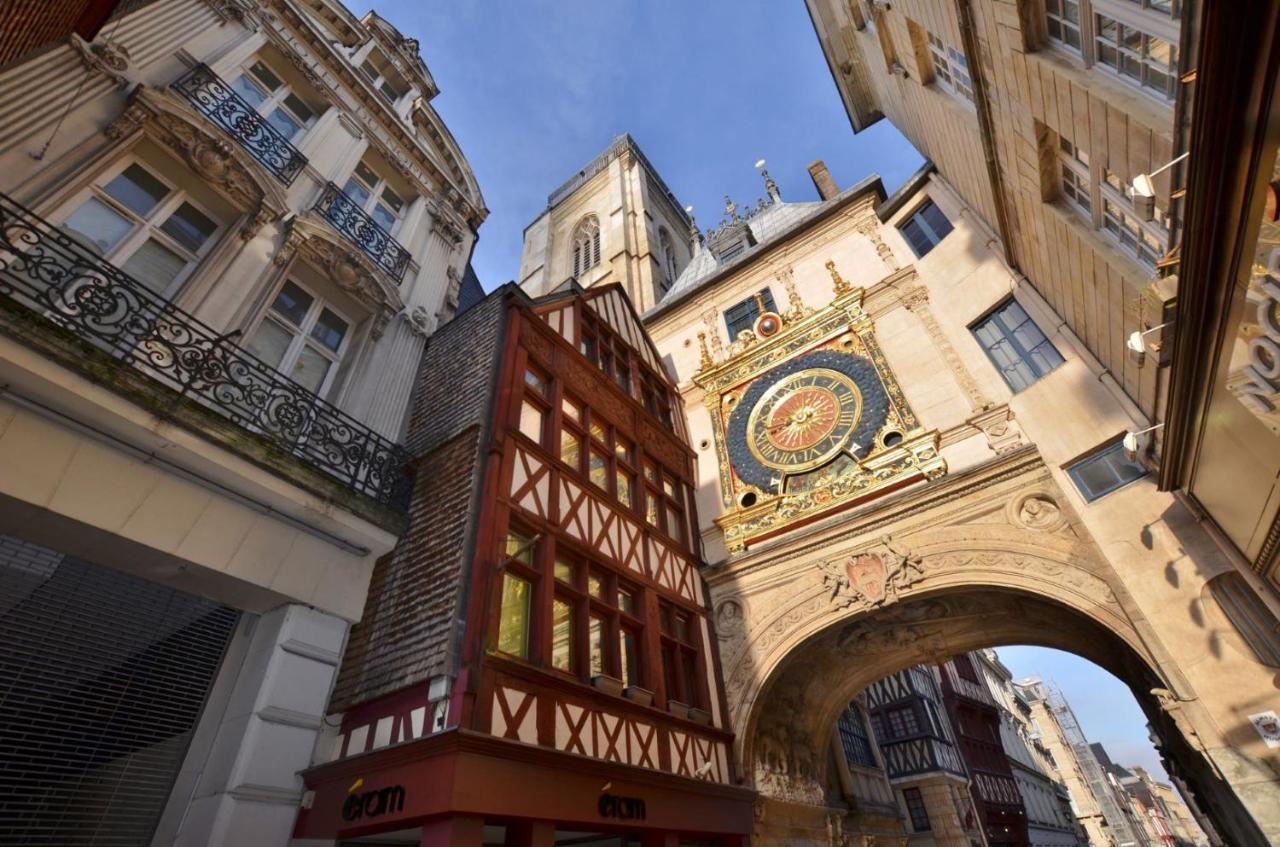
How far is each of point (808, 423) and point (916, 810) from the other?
1482 centimetres

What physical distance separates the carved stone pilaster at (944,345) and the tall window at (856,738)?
10.3 meters

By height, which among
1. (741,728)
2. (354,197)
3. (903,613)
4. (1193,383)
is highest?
(354,197)

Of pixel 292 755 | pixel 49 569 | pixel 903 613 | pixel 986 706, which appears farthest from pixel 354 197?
pixel 986 706

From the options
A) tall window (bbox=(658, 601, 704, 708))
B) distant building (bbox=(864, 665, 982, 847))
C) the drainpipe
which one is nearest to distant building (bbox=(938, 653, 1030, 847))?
distant building (bbox=(864, 665, 982, 847))

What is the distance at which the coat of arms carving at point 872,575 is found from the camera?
903 centimetres

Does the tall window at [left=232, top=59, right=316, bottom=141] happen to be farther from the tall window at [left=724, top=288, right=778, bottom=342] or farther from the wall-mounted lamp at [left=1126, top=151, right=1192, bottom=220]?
the wall-mounted lamp at [left=1126, top=151, right=1192, bottom=220]

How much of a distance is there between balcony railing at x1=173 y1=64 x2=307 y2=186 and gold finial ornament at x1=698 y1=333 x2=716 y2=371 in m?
8.88

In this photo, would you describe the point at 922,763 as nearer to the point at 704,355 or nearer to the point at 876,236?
the point at 704,355

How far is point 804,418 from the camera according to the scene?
38.5ft

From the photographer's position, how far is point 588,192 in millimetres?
31766

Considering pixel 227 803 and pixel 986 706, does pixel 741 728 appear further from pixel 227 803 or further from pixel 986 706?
pixel 986 706

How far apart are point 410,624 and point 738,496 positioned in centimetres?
722

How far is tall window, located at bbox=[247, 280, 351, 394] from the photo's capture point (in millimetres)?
7625

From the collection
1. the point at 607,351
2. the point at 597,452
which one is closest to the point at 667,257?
the point at 607,351
